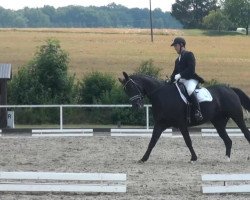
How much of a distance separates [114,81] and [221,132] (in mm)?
17236

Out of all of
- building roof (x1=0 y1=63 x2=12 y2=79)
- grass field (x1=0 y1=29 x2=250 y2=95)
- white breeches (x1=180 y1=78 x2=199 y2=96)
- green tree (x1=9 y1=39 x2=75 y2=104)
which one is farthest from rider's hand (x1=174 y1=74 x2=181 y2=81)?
grass field (x1=0 y1=29 x2=250 y2=95)

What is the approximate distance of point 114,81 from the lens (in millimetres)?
30047

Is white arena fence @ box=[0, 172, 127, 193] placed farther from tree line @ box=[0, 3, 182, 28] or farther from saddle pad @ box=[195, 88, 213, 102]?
tree line @ box=[0, 3, 182, 28]

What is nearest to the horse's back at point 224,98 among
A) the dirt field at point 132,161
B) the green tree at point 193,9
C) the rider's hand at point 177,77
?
the rider's hand at point 177,77

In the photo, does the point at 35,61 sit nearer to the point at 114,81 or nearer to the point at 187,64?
the point at 114,81

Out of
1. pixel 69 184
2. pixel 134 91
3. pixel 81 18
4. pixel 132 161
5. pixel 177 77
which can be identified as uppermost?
pixel 81 18

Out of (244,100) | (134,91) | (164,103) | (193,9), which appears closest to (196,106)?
(164,103)

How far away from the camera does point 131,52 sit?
54.3 meters

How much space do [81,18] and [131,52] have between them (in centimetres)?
7275

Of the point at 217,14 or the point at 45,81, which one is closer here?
the point at 45,81

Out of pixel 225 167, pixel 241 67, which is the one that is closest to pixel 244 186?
pixel 225 167

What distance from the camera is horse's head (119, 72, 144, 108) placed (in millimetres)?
11914

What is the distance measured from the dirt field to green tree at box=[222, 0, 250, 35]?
64707 mm

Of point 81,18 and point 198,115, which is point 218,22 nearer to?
point 81,18
